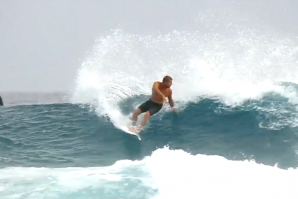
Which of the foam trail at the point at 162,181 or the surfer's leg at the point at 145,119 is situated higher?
the surfer's leg at the point at 145,119

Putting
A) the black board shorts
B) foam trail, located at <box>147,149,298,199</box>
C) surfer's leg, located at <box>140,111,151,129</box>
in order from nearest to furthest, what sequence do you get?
foam trail, located at <box>147,149,298,199</box>, surfer's leg, located at <box>140,111,151,129</box>, the black board shorts

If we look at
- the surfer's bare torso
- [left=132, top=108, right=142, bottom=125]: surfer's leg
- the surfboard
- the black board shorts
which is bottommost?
the surfboard

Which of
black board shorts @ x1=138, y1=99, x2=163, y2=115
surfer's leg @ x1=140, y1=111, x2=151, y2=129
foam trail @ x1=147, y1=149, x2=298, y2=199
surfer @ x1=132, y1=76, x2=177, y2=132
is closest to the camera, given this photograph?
foam trail @ x1=147, y1=149, x2=298, y2=199

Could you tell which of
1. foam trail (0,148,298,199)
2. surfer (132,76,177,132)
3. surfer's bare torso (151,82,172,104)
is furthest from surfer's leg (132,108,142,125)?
foam trail (0,148,298,199)

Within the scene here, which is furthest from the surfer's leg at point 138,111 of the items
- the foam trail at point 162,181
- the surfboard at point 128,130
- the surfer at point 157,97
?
the foam trail at point 162,181

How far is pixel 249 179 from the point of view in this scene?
20.8 feet

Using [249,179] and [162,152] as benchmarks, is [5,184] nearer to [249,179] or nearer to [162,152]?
[162,152]

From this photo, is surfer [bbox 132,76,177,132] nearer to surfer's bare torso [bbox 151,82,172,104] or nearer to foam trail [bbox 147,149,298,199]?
surfer's bare torso [bbox 151,82,172,104]

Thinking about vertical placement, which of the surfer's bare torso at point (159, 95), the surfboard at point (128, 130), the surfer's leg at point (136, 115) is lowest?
the surfboard at point (128, 130)

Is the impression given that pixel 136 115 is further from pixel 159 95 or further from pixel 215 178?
pixel 215 178

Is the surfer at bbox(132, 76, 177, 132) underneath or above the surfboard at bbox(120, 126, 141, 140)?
above

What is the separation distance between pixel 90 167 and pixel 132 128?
8.72 feet

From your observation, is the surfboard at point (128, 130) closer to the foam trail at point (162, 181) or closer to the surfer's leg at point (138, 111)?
the surfer's leg at point (138, 111)

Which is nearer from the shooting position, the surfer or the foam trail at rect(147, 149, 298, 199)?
the foam trail at rect(147, 149, 298, 199)
